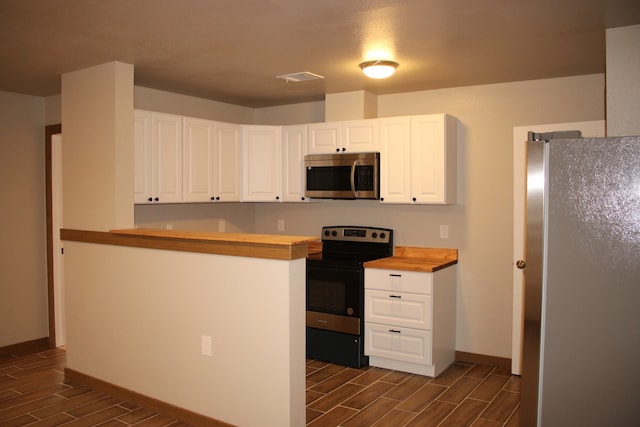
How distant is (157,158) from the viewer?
4.27 m

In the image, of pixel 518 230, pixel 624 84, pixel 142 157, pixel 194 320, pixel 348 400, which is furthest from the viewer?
pixel 518 230

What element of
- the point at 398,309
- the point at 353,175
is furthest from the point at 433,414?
the point at 353,175

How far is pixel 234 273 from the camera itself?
3125 millimetres

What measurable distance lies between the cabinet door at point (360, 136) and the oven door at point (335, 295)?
1046mm

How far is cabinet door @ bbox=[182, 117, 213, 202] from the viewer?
4.55 metres

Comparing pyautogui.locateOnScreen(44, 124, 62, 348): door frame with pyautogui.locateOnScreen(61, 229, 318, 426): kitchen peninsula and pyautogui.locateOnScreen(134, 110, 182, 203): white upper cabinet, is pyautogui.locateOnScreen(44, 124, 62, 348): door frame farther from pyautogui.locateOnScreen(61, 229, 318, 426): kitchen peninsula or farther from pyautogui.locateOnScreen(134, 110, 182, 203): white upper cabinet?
pyautogui.locateOnScreen(134, 110, 182, 203): white upper cabinet

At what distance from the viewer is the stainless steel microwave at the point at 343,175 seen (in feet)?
15.3

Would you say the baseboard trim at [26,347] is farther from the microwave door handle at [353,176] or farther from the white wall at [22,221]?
the microwave door handle at [353,176]

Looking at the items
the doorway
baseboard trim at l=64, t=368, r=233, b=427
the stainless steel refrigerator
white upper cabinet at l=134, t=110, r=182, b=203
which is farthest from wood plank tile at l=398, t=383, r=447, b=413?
the doorway

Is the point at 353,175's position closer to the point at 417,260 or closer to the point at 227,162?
the point at 417,260

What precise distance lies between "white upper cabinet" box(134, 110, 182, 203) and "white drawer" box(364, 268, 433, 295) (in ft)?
5.80

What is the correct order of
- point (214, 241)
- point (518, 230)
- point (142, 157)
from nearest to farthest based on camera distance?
point (214, 241)
point (142, 157)
point (518, 230)

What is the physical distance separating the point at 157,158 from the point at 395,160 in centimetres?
200

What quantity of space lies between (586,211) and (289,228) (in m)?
4.09
